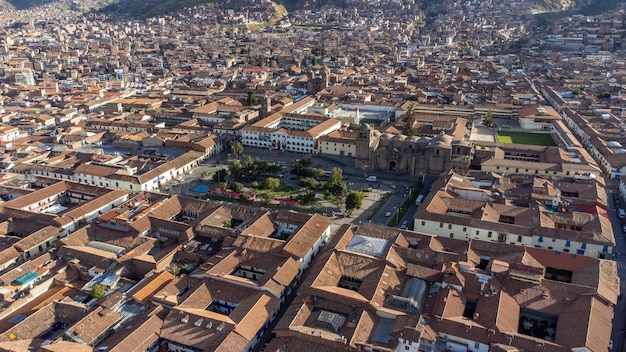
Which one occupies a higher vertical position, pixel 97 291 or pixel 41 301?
pixel 97 291

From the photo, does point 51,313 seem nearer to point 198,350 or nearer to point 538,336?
point 198,350

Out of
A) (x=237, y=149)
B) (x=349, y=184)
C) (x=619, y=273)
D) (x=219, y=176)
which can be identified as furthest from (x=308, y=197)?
(x=619, y=273)

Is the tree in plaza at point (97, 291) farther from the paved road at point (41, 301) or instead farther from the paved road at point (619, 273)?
the paved road at point (619, 273)

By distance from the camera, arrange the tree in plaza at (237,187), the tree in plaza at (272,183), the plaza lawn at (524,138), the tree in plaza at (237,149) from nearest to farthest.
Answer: the tree in plaza at (237,187) → the tree in plaza at (272,183) → the tree in plaza at (237,149) → the plaza lawn at (524,138)

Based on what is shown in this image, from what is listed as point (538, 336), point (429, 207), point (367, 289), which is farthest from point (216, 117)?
point (538, 336)

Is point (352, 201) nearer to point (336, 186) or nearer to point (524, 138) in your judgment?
point (336, 186)

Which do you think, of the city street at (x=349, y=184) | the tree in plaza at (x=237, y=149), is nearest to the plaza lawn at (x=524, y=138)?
the city street at (x=349, y=184)
